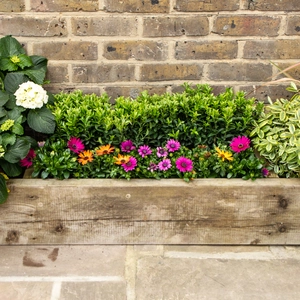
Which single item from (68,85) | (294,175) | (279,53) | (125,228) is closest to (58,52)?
(68,85)

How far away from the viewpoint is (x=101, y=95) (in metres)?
2.31

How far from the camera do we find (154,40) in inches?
87.4

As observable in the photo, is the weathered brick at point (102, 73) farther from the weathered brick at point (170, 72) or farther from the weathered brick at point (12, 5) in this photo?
the weathered brick at point (12, 5)

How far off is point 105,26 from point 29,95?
22.3 inches

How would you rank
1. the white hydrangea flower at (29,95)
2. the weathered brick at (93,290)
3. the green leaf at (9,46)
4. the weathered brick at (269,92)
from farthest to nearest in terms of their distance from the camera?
the weathered brick at (269,92), the green leaf at (9,46), the white hydrangea flower at (29,95), the weathered brick at (93,290)

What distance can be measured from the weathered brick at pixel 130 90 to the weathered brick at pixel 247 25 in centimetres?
45

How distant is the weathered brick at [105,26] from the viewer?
218 cm

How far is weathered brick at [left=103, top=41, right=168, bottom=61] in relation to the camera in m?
2.23

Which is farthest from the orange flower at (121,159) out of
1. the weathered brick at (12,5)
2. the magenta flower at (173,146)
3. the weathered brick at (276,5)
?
the weathered brick at (276,5)

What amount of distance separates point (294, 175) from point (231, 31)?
0.84 m

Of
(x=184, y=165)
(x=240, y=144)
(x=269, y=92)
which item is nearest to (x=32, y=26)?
(x=184, y=165)

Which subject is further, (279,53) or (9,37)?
(279,53)

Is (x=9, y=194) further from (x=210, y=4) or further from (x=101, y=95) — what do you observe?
(x=210, y=4)

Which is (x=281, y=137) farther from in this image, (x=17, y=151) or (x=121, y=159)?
(x=17, y=151)
